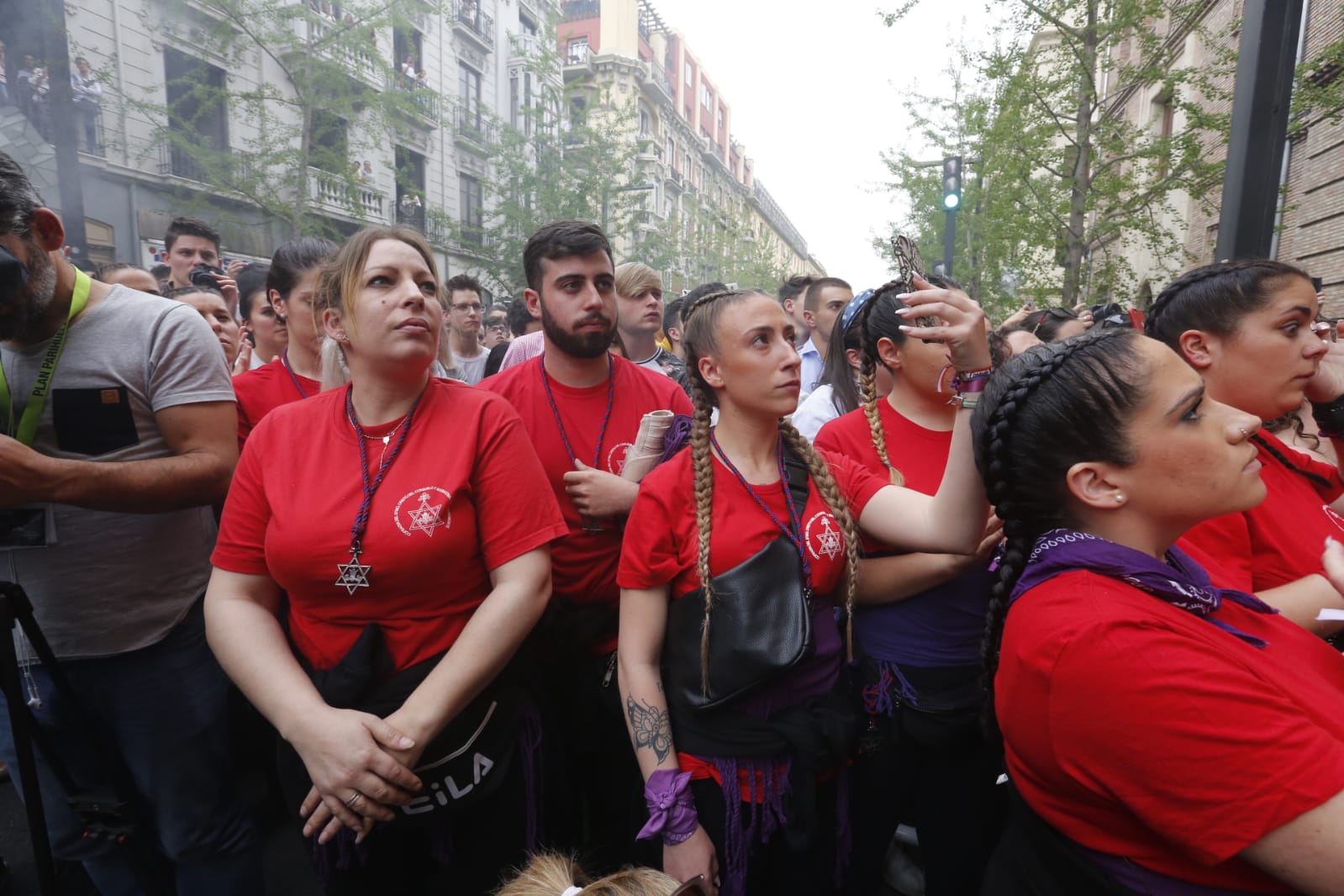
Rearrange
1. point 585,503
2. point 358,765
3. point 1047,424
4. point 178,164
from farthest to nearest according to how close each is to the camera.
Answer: point 178,164
point 585,503
point 358,765
point 1047,424

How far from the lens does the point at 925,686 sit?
2059 mm

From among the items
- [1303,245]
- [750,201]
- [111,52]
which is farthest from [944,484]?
[750,201]

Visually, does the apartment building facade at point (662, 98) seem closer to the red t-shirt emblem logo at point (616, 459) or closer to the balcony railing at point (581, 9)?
the balcony railing at point (581, 9)

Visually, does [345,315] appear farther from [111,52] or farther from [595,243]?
[111,52]

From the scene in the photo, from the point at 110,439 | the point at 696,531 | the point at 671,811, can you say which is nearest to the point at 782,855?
the point at 671,811

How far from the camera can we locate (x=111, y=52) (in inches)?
515

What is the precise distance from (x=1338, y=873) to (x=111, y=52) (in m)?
18.2

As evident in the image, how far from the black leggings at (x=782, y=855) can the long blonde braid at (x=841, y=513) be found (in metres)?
0.45

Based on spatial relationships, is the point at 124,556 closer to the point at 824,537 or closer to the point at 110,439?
the point at 110,439

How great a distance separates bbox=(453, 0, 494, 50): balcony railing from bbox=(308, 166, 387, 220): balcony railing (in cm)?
772

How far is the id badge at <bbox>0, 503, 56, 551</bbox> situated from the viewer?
6.25 feet

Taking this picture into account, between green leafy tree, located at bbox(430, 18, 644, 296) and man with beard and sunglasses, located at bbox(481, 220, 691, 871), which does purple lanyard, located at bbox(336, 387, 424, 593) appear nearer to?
man with beard and sunglasses, located at bbox(481, 220, 691, 871)

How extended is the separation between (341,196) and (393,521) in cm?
1857

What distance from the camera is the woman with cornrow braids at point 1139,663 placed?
3.37ft
